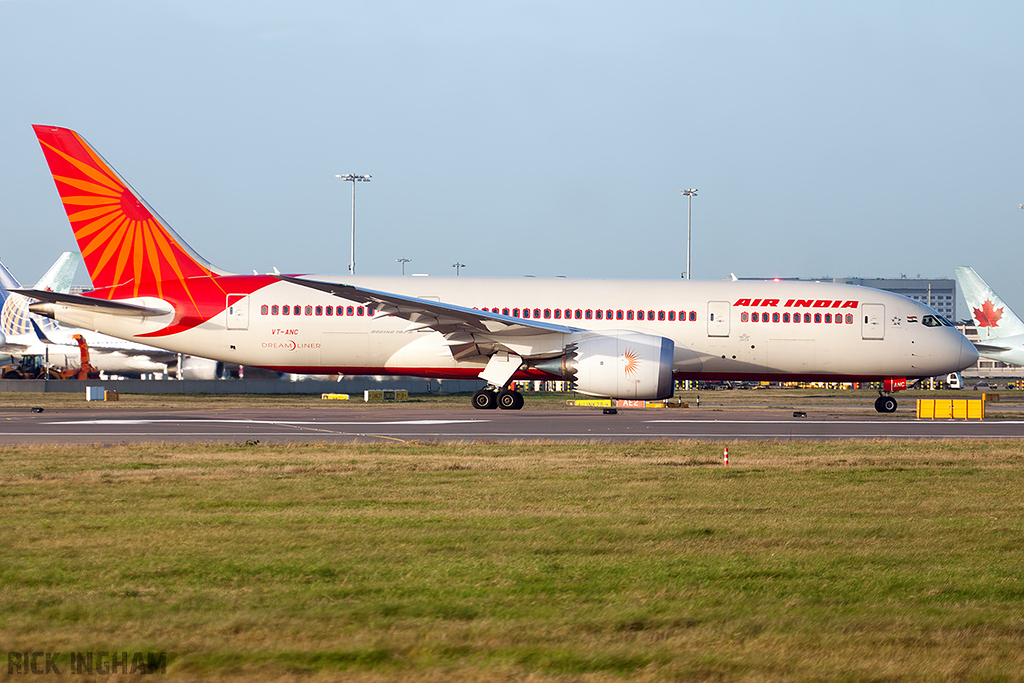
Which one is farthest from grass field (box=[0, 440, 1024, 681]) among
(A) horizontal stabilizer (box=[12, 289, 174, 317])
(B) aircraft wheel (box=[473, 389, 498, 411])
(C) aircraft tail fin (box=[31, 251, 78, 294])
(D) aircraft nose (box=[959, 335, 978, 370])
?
(C) aircraft tail fin (box=[31, 251, 78, 294])

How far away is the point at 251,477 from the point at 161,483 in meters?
1.15

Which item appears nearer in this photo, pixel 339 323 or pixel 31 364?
pixel 339 323

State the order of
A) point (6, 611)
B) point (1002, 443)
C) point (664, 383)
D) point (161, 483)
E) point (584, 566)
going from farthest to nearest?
point (664, 383) < point (1002, 443) < point (161, 483) < point (584, 566) < point (6, 611)

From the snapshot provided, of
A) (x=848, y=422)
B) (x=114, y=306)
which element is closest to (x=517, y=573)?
(x=848, y=422)

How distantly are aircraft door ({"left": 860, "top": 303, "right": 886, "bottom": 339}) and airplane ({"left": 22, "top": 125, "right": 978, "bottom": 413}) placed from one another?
4 centimetres

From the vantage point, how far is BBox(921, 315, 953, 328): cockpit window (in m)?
29.6

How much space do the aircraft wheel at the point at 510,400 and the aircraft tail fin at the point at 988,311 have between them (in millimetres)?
40351

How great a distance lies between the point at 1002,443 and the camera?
19094 millimetres

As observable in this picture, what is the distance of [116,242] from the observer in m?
28.3

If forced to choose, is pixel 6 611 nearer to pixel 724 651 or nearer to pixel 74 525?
pixel 74 525

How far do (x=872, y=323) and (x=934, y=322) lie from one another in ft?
7.38

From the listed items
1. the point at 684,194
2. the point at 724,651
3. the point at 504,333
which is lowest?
the point at 724,651

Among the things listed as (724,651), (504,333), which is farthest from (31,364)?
(724,651)

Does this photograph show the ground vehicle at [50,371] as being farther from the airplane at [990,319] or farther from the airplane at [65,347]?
the airplane at [990,319]
